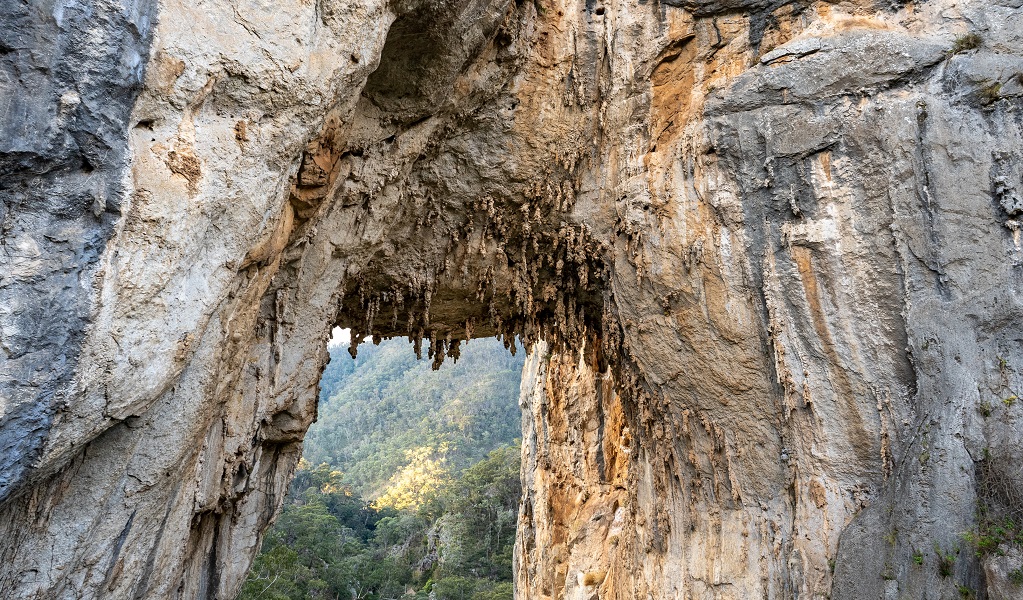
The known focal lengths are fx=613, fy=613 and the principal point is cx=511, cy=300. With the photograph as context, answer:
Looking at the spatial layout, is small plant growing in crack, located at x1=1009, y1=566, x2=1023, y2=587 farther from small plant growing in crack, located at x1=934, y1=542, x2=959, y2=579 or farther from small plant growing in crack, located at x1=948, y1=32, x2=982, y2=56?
small plant growing in crack, located at x1=948, y1=32, x2=982, y2=56

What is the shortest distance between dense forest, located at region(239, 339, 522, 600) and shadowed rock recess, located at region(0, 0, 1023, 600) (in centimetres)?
1106

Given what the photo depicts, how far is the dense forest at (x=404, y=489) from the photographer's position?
2130cm

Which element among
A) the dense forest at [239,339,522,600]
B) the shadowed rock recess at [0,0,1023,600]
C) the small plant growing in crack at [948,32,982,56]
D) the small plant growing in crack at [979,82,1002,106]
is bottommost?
the dense forest at [239,339,522,600]

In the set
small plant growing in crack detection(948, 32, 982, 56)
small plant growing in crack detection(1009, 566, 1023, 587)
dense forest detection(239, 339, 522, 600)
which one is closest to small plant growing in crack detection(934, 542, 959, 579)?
small plant growing in crack detection(1009, 566, 1023, 587)

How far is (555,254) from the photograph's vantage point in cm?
859

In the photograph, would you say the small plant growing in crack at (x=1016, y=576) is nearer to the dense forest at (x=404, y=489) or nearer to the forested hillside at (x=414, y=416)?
the dense forest at (x=404, y=489)

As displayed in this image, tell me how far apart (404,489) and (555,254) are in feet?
101

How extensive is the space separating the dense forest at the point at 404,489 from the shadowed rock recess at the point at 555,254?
11058mm

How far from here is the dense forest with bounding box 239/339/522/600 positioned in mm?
21297

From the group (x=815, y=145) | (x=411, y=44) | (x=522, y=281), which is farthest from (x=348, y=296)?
(x=815, y=145)

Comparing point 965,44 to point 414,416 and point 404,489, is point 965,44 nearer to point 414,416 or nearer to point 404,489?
point 404,489

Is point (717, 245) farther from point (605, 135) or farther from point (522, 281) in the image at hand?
point (522, 281)

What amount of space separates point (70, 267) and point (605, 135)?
20.1ft

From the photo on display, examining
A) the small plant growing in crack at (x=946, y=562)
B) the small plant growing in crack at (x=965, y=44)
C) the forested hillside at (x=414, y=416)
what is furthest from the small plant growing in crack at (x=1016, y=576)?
the forested hillside at (x=414, y=416)
